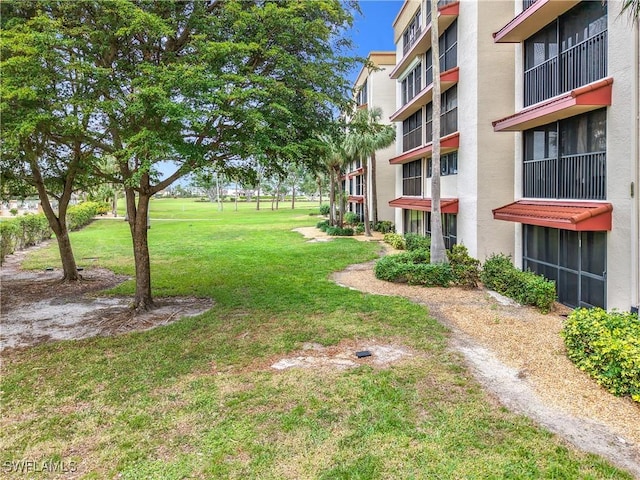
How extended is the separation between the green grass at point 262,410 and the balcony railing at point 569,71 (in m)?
7.27

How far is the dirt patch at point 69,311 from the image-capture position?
979 centimetres

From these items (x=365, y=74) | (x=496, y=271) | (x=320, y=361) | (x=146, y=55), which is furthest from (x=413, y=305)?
(x=365, y=74)

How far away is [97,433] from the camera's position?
5465 millimetres

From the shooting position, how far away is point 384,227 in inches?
1268

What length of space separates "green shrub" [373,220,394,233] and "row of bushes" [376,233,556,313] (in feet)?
51.7

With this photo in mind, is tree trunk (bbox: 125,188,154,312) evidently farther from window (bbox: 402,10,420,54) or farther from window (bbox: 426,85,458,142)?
window (bbox: 402,10,420,54)

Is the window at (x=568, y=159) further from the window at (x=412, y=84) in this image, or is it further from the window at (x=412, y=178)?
the window at (x=412, y=84)

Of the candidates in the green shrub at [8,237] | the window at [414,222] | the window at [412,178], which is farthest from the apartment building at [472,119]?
the green shrub at [8,237]

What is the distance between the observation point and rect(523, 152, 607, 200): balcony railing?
34.2 ft

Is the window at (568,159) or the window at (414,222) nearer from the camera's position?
the window at (568,159)

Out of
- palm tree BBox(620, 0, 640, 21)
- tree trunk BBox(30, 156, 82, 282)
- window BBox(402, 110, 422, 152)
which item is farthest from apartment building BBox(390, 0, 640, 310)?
tree trunk BBox(30, 156, 82, 282)

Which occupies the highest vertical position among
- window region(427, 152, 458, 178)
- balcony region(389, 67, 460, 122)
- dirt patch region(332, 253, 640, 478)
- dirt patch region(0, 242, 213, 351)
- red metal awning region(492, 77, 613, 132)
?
balcony region(389, 67, 460, 122)

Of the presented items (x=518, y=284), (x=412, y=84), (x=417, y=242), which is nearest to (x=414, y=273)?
(x=518, y=284)

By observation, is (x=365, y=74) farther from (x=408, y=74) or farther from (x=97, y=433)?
(x=97, y=433)
